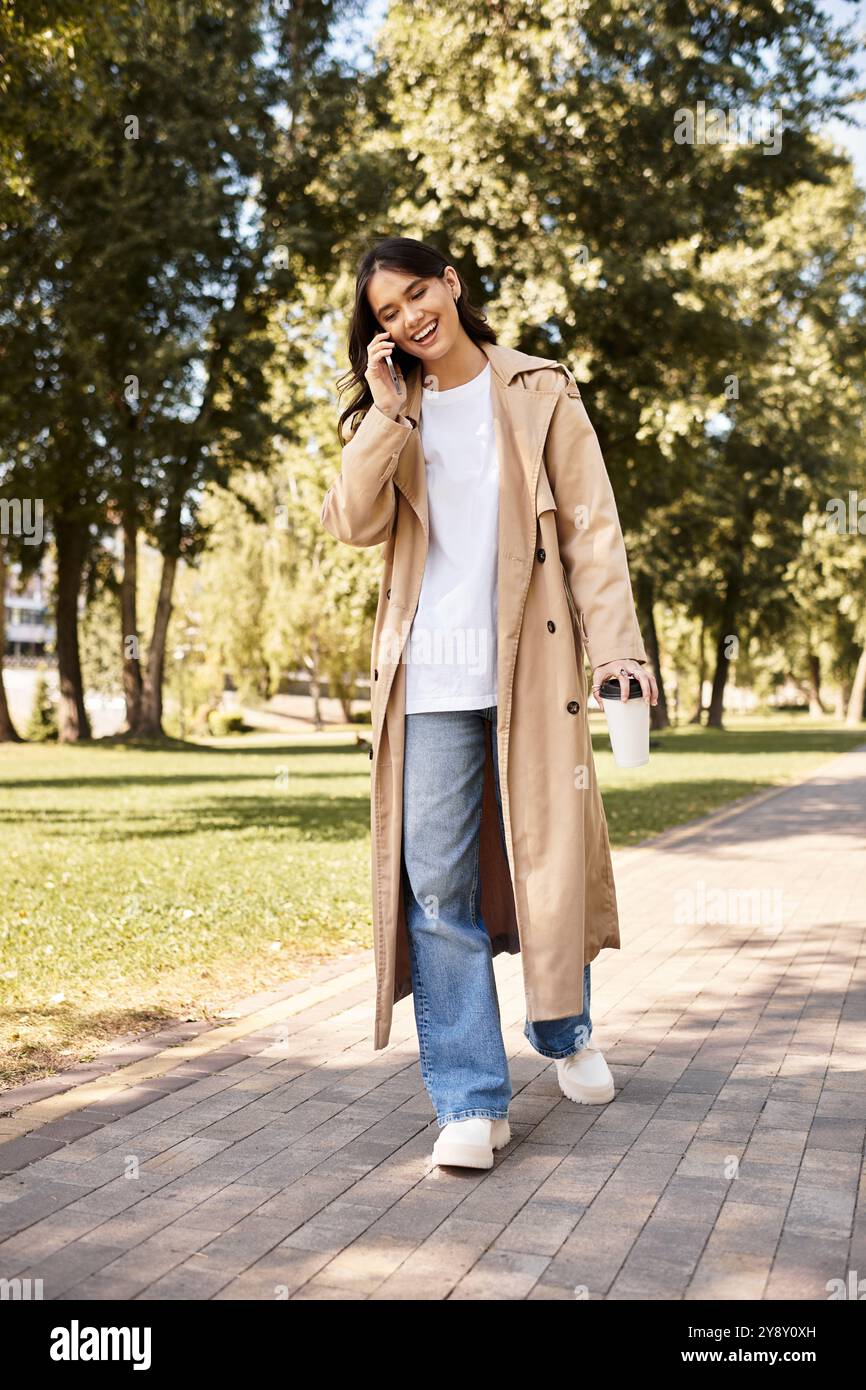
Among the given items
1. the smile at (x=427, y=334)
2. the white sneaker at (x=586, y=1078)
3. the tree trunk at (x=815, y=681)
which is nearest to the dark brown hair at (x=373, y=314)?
the smile at (x=427, y=334)

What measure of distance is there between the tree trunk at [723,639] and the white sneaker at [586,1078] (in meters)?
31.8

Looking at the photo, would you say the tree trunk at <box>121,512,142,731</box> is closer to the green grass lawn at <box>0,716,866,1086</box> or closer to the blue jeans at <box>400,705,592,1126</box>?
the green grass lawn at <box>0,716,866,1086</box>

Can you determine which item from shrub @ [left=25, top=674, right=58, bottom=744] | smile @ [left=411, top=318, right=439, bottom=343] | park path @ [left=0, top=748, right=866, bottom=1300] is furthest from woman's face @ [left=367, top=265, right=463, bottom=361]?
shrub @ [left=25, top=674, right=58, bottom=744]

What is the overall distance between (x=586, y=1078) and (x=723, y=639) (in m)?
35.5

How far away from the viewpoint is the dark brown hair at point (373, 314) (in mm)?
3576

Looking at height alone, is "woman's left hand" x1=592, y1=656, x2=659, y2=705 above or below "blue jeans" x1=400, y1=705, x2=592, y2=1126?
above

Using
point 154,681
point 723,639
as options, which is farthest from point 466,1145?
point 723,639

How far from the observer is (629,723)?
3.54 m

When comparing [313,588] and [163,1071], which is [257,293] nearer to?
[313,588]

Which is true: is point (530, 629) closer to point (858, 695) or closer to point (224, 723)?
point (224, 723)

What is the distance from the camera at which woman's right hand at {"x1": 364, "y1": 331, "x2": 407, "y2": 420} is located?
3.50m

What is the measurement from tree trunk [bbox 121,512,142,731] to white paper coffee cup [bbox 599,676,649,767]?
23.1 meters
